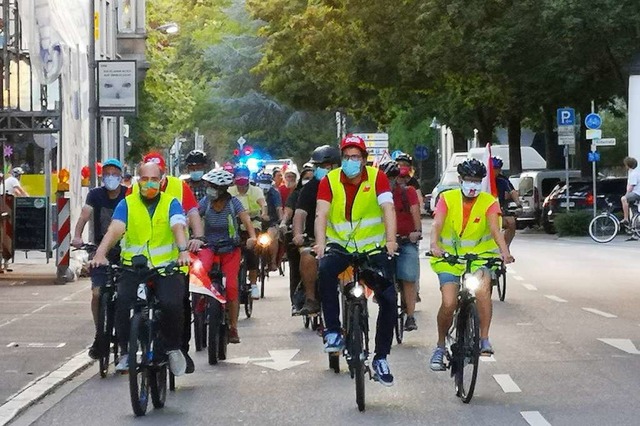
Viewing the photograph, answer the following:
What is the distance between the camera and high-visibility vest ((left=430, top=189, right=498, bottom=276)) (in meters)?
12.1

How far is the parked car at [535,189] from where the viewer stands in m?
50.1

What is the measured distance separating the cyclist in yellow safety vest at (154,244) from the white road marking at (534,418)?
2412 millimetres

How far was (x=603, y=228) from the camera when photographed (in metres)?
39.0

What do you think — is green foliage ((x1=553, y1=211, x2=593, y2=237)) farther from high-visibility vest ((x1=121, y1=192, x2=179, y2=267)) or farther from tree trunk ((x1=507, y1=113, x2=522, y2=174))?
high-visibility vest ((x1=121, y1=192, x2=179, y2=267))

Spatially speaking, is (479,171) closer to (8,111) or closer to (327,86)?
(8,111)

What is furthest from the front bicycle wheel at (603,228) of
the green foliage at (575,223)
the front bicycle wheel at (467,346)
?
the front bicycle wheel at (467,346)

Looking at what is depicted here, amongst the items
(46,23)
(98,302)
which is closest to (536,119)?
(46,23)

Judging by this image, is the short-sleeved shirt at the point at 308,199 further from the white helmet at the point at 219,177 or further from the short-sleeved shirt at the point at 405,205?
→ the short-sleeved shirt at the point at 405,205

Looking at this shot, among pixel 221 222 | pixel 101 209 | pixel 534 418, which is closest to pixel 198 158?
pixel 221 222

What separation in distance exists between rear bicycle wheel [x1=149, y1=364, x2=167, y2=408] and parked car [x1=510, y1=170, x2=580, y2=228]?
38.3 metres

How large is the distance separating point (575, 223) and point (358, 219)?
32009 millimetres

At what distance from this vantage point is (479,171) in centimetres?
1199

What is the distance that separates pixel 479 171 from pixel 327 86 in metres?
48.8

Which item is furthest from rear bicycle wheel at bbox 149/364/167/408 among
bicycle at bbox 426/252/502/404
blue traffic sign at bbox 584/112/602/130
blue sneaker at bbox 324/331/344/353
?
blue traffic sign at bbox 584/112/602/130
